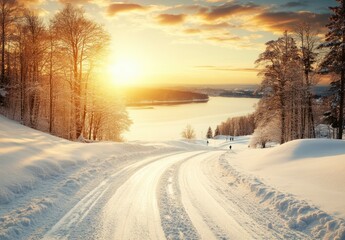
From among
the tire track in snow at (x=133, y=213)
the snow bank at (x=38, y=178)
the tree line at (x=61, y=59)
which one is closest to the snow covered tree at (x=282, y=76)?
the tree line at (x=61, y=59)

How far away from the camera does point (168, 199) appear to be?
8805 millimetres

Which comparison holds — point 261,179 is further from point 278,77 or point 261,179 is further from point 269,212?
point 278,77

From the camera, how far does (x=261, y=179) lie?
11258mm

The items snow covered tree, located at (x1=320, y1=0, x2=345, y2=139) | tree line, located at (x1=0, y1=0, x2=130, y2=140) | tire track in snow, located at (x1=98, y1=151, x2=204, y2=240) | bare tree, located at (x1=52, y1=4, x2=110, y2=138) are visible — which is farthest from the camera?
tree line, located at (x1=0, y1=0, x2=130, y2=140)

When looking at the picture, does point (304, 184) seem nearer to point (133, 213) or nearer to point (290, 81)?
point (133, 213)

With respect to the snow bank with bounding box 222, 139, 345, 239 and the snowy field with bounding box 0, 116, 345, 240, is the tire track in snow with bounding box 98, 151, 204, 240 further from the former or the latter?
the snow bank with bounding box 222, 139, 345, 239

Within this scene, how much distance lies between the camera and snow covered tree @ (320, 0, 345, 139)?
2253 cm

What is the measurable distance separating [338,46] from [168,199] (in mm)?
21914

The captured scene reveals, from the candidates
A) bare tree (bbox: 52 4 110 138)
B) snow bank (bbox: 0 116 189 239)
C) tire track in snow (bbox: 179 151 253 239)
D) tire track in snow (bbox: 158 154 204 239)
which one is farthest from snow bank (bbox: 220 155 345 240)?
bare tree (bbox: 52 4 110 138)

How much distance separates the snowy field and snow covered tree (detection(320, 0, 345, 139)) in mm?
10536

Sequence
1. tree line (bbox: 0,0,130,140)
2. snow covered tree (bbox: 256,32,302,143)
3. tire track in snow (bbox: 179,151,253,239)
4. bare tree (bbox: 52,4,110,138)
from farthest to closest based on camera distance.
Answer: snow covered tree (bbox: 256,32,302,143) < tree line (bbox: 0,0,130,140) < bare tree (bbox: 52,4,110,138) < tire track in snow (bbox: 179,151,253,239)

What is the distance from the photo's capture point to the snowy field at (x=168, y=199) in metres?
6.35

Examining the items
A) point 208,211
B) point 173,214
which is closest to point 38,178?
point 173,214

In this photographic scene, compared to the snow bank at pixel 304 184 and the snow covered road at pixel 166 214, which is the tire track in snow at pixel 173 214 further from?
the snow bank at pixel 304 184
